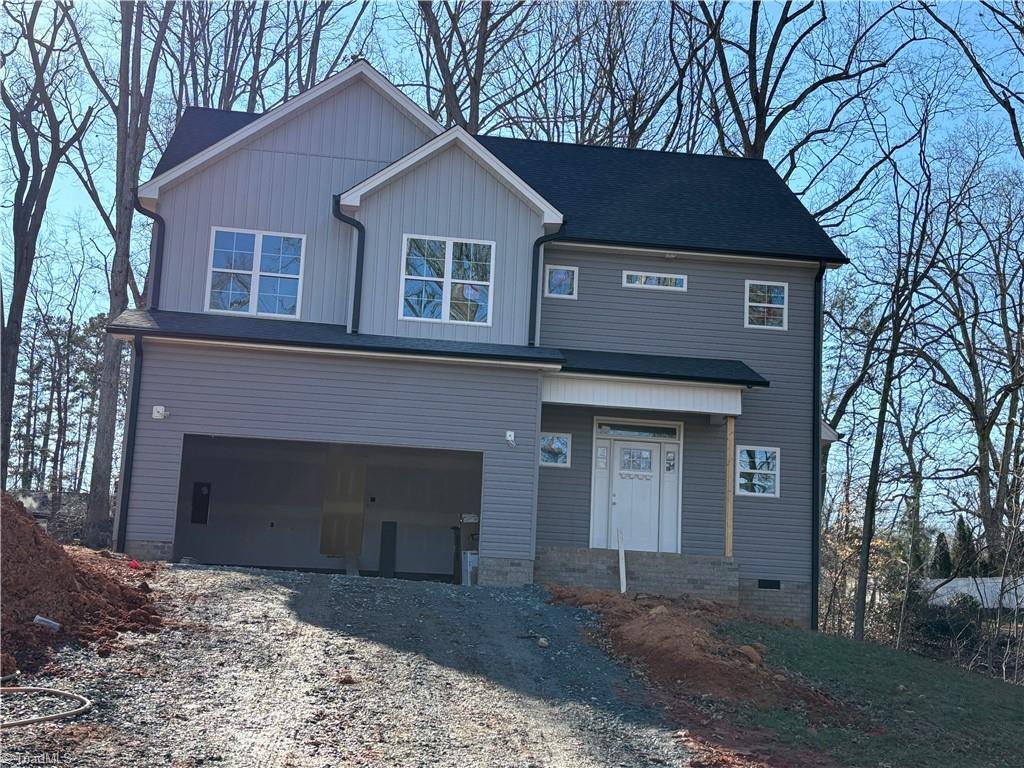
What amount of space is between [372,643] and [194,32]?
74.2 ft

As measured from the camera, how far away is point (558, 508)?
18.3 m

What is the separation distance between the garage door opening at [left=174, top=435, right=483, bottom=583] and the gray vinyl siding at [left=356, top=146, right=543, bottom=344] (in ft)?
15.1

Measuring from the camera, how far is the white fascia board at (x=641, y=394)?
17391 mm

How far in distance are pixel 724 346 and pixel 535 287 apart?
3945 mm

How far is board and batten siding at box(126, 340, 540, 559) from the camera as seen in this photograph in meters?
15.8

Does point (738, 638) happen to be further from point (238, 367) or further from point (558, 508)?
point (238, 367)

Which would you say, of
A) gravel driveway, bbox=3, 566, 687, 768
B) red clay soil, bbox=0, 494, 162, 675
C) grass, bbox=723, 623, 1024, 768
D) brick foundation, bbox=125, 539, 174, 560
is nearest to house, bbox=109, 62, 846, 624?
brick foundation, bbox=125, 539, 174, 560

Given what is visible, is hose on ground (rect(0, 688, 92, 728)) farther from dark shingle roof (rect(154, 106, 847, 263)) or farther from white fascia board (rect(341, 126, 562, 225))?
dark shingle roof (rect(154, 106, 847, 263))

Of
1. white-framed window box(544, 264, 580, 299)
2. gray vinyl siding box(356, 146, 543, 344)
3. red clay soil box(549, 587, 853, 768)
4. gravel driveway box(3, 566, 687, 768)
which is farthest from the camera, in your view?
white-framed window box(544, 264, 580, 299)

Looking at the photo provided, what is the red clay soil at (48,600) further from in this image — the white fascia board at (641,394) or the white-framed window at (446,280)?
the white fascia board at (641,394)

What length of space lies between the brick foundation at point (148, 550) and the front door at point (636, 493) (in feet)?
24.8

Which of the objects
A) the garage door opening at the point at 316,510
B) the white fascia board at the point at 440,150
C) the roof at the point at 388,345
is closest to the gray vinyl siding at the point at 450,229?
the white fascia board at the point at 440,150

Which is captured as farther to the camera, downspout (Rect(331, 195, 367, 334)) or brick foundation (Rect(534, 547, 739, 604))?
downspout (Rect(331, 195, 367, 334))

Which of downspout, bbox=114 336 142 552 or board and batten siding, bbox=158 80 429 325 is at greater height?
board and batten siding, bbox=158 80 429 325
